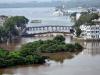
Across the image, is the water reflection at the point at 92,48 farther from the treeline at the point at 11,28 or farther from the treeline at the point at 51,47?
the treeline at the point at 11,28

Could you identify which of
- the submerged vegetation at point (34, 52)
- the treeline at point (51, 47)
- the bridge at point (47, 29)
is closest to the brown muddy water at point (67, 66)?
the submerged vegetation at point (34, 52)

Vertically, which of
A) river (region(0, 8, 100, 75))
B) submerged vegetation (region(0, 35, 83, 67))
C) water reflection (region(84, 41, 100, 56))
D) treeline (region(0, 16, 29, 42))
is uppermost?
treeline (region(0, 16, 29, 42))

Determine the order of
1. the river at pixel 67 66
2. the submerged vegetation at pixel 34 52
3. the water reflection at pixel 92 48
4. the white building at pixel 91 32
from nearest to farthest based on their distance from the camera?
the river at pixel 67 66
the submerged vegetation at pixel 34 52
the water reflection at pixel 92 48
the white building at pixel 91 32

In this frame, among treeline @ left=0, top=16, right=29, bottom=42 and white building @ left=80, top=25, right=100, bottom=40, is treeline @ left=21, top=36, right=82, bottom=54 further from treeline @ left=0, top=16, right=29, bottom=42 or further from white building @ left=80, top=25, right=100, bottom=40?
treeline @ left=0, top=16, right=29, bottom=42

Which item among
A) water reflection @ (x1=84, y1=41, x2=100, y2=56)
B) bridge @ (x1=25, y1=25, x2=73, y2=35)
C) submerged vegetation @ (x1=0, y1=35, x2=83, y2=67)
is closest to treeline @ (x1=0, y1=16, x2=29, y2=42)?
bridge @ (x1=25, y1=25, x2=73, y2=35)

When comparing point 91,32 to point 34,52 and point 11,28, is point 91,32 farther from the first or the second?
point 34,52

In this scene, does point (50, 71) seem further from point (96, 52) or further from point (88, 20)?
point (88, 20)
